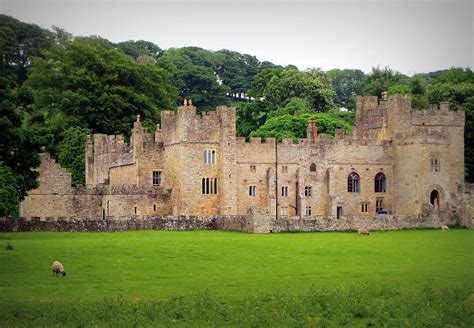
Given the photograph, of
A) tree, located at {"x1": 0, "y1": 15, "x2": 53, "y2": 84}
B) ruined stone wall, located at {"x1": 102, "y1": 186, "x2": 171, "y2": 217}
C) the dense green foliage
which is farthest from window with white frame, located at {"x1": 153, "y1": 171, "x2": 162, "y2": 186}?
the dense green foliage

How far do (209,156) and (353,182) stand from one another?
1438 centimetres

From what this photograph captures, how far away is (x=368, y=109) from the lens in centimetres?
9025

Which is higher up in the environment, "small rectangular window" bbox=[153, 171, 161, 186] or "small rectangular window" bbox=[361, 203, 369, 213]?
"small rectangular window" bbox=[153, 171, 161, 186]

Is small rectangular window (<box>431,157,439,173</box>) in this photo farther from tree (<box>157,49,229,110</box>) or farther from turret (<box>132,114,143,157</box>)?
tree (<box>157,49,229,110</box>)

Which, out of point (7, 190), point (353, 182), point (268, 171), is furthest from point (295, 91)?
point (7, 190)

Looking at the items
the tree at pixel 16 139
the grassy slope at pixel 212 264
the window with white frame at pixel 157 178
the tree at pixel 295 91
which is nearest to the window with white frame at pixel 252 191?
the window with white frame at pixel 157 178

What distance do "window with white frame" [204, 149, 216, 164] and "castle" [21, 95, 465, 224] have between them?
7cm

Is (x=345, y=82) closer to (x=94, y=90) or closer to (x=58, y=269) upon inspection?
(x=94, y=90)

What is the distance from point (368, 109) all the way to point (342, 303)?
5686 centimetres

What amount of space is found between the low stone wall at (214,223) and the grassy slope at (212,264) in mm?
2974

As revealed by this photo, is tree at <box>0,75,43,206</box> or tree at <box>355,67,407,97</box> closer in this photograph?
tree at <box>0,75,43,206</box>

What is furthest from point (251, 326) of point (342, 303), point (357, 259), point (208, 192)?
point (208, 192)

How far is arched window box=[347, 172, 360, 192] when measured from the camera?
277 feet

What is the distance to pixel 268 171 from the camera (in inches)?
3172
